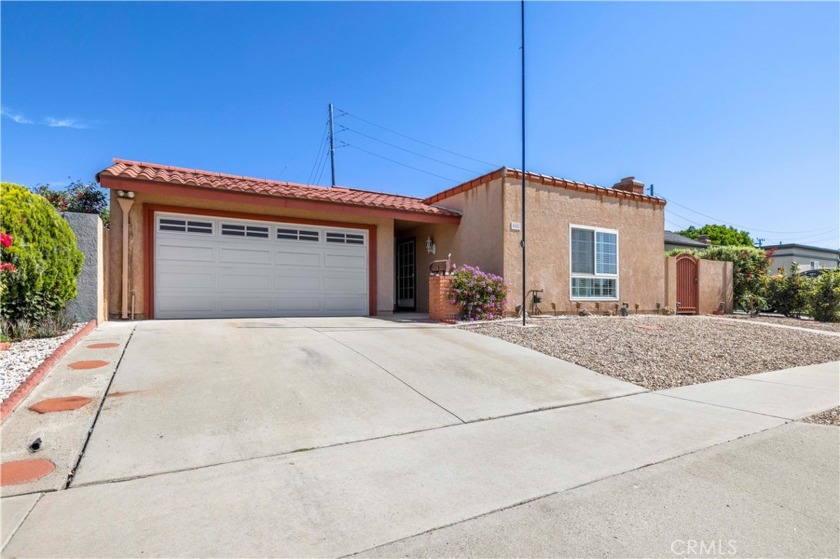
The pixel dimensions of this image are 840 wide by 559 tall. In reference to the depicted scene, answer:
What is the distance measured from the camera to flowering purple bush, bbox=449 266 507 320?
10.3 metres

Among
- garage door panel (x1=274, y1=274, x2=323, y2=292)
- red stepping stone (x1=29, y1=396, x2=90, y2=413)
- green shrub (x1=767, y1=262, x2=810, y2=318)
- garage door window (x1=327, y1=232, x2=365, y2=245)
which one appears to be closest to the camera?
red stepping stone (x1=29, y1=396, x2=90, y2=413)

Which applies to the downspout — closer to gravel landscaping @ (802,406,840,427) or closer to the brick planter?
the brick planter

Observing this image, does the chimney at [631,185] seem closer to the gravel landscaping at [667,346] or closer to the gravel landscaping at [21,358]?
the gravel landscaping at [667,346]

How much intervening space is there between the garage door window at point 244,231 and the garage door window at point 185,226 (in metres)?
0.34

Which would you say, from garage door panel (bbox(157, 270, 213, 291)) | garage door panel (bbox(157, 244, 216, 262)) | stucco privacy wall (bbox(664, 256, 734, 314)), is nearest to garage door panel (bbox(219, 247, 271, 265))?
garage door panel (bbox(157, 244, 216, 262))

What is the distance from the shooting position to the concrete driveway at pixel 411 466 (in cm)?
241

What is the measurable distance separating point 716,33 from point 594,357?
25.3 ft

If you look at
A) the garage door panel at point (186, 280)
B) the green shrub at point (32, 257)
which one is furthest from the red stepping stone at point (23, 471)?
the garage door panel at point (186, 280)

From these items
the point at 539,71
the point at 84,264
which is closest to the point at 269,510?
the point at 84,264

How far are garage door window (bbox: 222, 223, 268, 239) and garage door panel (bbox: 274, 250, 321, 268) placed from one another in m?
0.56

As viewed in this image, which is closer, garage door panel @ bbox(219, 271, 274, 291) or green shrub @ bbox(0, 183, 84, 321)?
green shrub @ bbox(0, 183, 84, 321)

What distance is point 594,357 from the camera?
7250mm

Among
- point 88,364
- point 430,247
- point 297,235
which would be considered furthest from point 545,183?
point 88,364

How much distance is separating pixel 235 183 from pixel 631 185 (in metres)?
11.5
